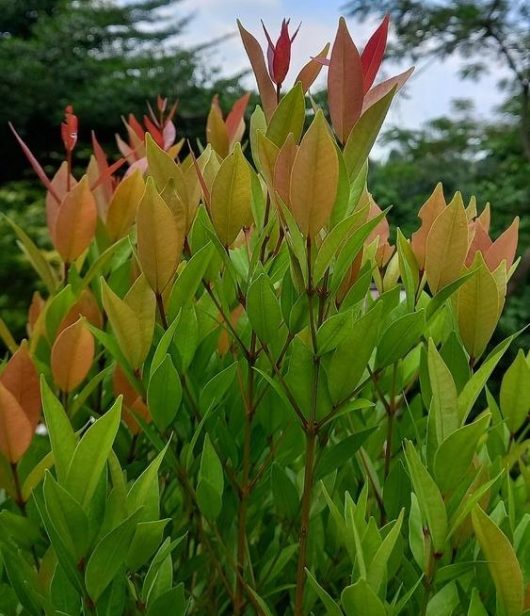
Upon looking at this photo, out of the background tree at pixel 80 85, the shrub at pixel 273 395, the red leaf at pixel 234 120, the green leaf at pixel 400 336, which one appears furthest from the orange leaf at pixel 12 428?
the background tree at pixel 80 85

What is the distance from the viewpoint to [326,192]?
1.64ft

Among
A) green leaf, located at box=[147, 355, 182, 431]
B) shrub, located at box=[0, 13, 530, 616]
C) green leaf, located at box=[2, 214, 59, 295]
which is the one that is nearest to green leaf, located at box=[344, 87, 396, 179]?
shrub, located at box=[0, 13, 530, 616]

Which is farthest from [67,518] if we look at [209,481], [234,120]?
[234,120]

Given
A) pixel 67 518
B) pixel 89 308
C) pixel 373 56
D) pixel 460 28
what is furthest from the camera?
pixel 460 28

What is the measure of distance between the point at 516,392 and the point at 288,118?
35 centimetres

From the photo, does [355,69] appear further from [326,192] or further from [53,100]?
[53,100]

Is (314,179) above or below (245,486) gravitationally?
above

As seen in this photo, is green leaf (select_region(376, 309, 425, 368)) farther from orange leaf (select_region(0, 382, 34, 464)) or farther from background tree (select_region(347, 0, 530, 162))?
background tree (select_region(347, 0, 530, 162))

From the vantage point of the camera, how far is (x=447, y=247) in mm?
603

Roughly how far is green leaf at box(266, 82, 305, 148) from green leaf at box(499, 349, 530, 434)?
0.99 feet

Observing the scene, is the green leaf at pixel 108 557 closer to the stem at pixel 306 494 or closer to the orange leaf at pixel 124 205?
the stem at pixel 306 494

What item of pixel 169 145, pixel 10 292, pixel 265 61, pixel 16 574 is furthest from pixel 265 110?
pixel 10 292

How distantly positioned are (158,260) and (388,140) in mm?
7499

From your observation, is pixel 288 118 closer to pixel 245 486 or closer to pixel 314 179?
pixel 314 179
